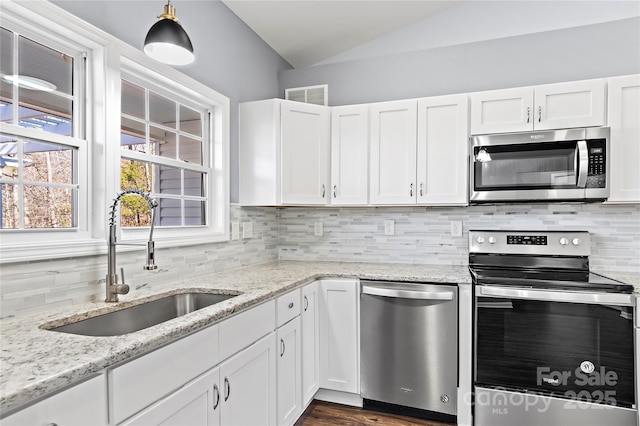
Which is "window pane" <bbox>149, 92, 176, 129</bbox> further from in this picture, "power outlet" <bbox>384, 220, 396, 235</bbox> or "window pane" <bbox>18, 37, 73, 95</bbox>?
"power outlet" <bbox>384, 220, 396, 235</bbox>

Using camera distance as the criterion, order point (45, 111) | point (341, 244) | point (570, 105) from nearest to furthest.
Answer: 1. point (45, 111)
2. point (570, 105)
3. point (341, 244)

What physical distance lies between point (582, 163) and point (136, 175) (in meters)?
2.56

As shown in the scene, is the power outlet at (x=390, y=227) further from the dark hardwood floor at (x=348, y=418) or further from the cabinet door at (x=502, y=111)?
the dark hardwood floor at (x=348, y=418)

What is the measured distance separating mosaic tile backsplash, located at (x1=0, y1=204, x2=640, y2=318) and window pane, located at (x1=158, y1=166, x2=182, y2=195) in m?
0.37

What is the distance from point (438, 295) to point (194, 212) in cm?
161

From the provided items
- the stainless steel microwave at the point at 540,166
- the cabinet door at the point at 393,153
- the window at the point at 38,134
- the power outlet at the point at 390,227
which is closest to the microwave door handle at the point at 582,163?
→ the stainless steel microwave at the point at 540,166

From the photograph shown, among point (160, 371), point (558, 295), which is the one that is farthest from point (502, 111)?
point (160, 371)

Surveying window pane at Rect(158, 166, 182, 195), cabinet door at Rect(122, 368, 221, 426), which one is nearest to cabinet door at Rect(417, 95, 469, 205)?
window pane at Rect(158, 166, 182, 195)

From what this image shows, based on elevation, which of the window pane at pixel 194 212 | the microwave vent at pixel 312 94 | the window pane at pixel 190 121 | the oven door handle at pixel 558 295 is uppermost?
the microwave vent at pixel 312 94

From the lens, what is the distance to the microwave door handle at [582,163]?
231 centimetres

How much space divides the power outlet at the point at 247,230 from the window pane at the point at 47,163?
4.17ft

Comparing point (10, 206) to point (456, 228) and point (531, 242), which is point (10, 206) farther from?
point (531, 242)

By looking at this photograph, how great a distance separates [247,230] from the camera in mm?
2859

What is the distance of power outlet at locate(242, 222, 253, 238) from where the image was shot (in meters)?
2.82
